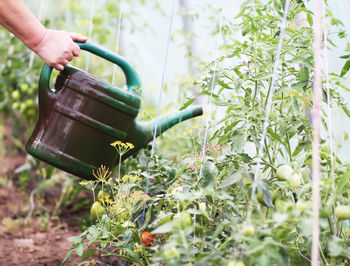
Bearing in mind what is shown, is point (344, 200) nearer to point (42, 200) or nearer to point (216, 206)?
point (216, 206)

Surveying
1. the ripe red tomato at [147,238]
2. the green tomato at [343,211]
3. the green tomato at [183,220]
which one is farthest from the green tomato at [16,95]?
the green tomato at [343,211]

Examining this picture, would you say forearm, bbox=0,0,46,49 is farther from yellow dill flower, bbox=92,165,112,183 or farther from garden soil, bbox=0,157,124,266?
garden soil, bbox=0,157,124,266

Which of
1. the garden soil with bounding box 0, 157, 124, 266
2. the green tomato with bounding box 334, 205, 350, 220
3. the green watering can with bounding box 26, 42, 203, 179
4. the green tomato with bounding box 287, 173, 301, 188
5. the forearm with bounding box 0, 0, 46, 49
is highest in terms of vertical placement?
the forearm with bounding box 0, 0, 46, 49

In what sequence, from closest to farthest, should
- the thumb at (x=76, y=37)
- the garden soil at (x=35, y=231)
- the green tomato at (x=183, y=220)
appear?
the green tomato at (x=183, y=220) < the thumb at (x=76, y=37) < the garden soil at (x=35, y=231)

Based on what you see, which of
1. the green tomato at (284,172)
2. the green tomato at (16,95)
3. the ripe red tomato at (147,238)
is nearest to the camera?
the green tomato at (284,172)

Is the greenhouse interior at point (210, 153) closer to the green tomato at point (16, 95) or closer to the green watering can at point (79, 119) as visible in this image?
the green watering can at point (79, 119)

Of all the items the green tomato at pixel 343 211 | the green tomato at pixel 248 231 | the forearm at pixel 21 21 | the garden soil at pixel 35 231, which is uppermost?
the forearm at pixel 21 21

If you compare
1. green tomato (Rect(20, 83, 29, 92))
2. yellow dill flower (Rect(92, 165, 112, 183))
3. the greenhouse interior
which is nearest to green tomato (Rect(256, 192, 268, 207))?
the greenhouse interior

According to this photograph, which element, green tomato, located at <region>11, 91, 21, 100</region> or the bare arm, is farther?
green tomato, located at <region>11, 91, 21, 100</region>

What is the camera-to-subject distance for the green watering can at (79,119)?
1.22 meters

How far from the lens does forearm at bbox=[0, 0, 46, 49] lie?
1.15m

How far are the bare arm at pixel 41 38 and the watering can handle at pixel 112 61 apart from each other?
0.12 feet

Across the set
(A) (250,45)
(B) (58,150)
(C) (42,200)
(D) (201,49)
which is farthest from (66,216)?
(A) (250,45)

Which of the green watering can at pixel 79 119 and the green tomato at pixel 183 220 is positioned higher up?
the green watering can at pixel 79 119
